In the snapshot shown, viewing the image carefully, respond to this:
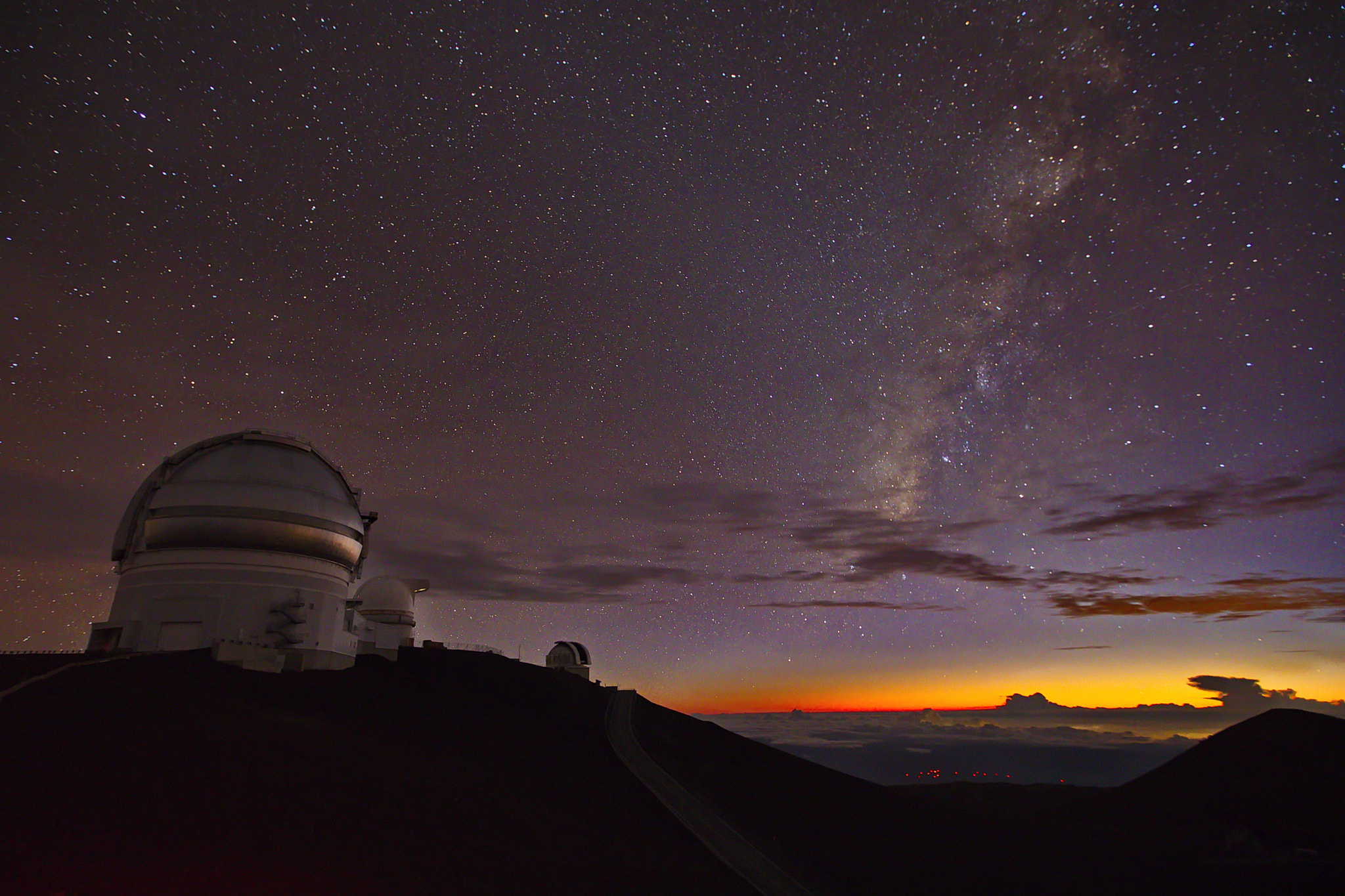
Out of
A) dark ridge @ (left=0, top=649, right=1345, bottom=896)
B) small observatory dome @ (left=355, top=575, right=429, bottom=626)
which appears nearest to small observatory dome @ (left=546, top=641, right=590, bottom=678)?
small observatory dome @ (left=355, top=575, right=429, bottom=626)

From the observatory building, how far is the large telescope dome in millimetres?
43

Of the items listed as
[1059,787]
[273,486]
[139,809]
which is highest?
[273,486]

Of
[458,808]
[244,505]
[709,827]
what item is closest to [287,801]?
[458,808]

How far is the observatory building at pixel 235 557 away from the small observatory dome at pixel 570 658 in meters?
26.0

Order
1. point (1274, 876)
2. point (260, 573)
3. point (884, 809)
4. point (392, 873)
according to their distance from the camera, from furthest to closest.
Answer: point (260, 573), point (884, 809), point (1274, 876), point (392, 873)

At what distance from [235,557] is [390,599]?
62.4ft

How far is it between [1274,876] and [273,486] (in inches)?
1615

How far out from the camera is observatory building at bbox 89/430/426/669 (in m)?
26.1

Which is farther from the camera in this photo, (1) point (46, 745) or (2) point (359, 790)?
(2) point (359, 790)

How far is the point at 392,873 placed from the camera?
9852 mm

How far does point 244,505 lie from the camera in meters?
27.2

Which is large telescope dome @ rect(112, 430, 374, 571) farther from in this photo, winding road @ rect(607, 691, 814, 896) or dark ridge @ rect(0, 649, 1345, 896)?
winding road @ rect(607, 691, 814, 896)

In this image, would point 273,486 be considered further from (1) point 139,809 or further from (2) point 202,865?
(2) point 202,865

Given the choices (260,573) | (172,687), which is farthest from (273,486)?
(172,687)
